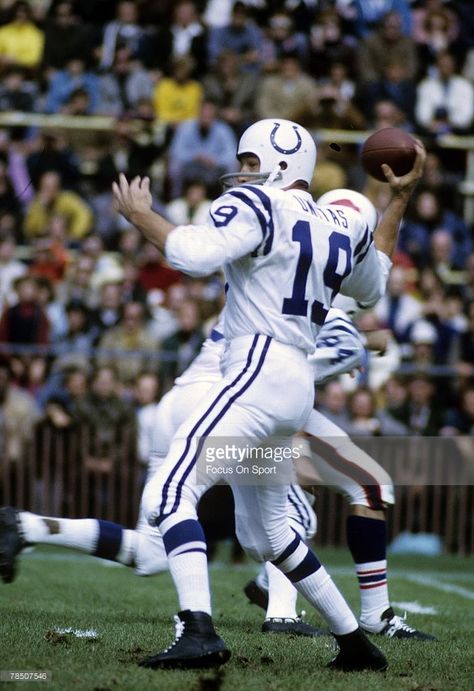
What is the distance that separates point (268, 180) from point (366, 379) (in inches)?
288

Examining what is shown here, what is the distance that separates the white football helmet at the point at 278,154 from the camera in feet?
17.0

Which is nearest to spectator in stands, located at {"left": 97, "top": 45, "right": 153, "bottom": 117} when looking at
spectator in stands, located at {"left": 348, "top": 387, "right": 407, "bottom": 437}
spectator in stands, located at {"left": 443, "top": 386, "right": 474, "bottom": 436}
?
→ spectator in stands, located at {"left": 348, "top": 387, "right": 407, "bottom": 437}

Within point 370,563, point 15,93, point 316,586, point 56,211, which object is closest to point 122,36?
point 15,93

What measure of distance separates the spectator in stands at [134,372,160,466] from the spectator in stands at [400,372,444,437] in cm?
228

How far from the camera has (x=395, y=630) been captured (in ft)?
20.3

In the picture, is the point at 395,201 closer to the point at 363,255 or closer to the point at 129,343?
the point at 363,255

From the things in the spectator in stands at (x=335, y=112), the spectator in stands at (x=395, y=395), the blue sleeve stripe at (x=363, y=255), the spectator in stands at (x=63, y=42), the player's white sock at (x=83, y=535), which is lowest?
the player's white sock at (x=83, y=535)

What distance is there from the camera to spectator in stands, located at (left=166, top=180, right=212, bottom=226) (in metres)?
13.9

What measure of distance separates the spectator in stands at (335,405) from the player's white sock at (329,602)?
6453 millimetres

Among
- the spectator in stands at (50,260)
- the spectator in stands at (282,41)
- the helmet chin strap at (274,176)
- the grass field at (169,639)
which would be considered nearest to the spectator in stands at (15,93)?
the spectator in stands at (50,260)

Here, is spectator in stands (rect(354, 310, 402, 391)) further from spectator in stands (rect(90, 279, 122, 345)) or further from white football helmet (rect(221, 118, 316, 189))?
white football helmet (rect(221, 118, 316, 189))

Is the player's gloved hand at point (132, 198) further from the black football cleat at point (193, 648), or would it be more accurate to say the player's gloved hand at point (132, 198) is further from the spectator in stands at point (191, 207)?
the spectator in stands at point (191, 207)

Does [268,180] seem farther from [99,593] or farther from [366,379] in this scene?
[366,379]

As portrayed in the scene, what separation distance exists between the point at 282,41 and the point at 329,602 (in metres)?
11.8
